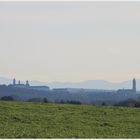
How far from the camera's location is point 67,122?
16.7 m

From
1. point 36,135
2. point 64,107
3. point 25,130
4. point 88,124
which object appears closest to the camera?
point 36,135

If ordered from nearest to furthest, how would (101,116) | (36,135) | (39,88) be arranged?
(36,135), (101,116), (39,88)

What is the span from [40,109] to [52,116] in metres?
2.57

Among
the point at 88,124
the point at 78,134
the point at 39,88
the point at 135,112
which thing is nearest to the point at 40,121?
the point at 88,124

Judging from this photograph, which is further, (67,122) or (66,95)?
(66,95)

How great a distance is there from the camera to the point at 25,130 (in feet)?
46.5

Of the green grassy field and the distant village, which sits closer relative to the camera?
the green grassy field

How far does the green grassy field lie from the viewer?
13.8 metres

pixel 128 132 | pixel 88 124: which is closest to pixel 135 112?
pixel 88 124

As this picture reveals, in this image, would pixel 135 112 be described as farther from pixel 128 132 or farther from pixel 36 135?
pixel 36 135

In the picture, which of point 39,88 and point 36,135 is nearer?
point 36,135

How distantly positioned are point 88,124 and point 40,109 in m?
4.79

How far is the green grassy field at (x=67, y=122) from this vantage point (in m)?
13.8

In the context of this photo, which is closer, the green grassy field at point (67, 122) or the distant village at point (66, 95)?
the green grassy field at point (67, 122)
